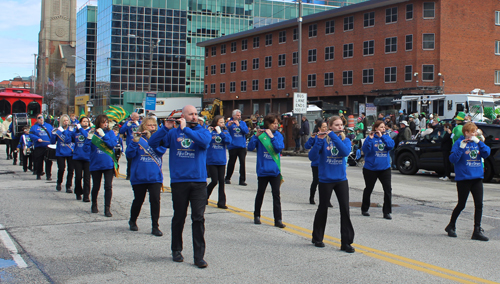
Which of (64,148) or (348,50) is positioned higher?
(348,50)

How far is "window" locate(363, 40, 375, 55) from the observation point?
4488cm

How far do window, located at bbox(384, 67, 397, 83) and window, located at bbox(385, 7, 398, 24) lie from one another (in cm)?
406

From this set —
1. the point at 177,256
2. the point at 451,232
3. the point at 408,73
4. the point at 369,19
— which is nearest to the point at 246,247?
the point at 177,256

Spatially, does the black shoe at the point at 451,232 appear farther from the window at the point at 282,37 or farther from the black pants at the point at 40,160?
the window at the point at 282,37

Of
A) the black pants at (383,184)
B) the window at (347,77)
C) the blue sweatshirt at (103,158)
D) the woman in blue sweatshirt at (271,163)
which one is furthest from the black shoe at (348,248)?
the window at (347,77)

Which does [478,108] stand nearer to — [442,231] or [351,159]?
[351,159]

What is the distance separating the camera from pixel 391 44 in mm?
43250

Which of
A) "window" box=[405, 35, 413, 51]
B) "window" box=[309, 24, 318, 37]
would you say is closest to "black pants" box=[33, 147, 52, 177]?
"window" box=[405, 35, 413, 51]

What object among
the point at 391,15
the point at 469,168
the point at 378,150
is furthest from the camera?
the point at 391,15

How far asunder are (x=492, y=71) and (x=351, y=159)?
2845 cm

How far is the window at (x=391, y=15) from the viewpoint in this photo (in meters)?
42.8

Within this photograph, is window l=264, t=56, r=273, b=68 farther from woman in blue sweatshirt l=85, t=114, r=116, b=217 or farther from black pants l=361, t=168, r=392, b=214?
woman in blue sweatshirt l=85, t=114, r=116, b=217

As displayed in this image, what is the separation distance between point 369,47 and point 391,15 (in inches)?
135

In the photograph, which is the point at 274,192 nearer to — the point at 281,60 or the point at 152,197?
the point at 152,197
